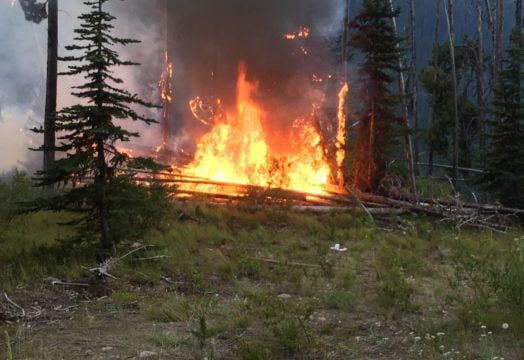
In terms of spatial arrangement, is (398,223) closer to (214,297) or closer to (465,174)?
(214,297)

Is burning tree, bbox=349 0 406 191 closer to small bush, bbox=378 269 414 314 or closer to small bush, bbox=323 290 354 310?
small bush, bbox=378 269 414 314

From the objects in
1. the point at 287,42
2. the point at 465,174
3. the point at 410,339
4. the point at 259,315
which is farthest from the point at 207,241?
the point at 465,174

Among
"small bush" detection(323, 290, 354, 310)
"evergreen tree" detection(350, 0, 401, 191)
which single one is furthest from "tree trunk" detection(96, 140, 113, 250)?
"evergreen tree" detection(350, 0, 401, 191)

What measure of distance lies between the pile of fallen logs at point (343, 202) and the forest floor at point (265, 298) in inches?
43.0

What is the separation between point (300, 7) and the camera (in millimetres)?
13969

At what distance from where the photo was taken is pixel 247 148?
13500 millimetres

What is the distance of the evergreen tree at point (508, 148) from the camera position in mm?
14016

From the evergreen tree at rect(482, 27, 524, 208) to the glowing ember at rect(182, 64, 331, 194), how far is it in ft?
15.8

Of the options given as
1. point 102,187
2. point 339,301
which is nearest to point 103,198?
point 102,187

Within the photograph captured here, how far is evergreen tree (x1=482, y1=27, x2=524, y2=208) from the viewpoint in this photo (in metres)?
14.0

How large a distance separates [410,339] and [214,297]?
2326 mm

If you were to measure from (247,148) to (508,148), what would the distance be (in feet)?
23.9

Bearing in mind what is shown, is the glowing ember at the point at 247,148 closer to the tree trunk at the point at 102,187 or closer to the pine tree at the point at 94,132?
the tree trunk at the point at 102,187

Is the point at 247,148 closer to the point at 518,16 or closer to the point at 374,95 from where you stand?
the point at 374,95
